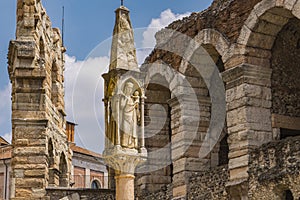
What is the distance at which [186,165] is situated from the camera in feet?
52.3

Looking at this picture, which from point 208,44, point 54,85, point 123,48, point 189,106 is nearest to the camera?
point 123,48

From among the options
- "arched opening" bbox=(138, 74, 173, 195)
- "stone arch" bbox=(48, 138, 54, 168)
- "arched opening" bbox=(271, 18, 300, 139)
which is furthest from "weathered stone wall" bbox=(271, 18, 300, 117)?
"stone arch" bbox=(48, 138, 54, 168)

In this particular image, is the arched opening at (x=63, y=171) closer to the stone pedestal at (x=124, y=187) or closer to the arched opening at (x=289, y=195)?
the arched opening at (x=289, y=195)

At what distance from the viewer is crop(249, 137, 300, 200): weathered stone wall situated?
40.2 ft

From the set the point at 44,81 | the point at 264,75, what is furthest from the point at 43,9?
the point at 264,75

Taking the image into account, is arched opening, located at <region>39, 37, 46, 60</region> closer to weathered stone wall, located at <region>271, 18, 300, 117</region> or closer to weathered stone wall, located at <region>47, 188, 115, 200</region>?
weathered stone wall, located at <region>47, 188, 115, 200</region>

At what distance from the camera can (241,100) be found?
13.8 meters

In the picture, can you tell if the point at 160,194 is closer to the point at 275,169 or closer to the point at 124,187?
the point at 275,169

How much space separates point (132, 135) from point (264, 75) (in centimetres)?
496

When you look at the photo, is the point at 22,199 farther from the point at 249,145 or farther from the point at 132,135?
the point at 132,135

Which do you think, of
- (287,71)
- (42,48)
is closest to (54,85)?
(42,48)

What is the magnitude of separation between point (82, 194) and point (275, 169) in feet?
23.2

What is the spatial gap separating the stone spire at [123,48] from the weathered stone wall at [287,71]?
4.68 m

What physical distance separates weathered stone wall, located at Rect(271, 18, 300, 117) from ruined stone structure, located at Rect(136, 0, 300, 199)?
0.02 meters
